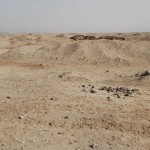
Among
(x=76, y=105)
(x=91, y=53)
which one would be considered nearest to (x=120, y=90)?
(x=76, y=105)

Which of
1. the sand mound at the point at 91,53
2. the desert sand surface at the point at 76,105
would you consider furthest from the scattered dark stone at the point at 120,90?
the sand mound at the point at 91,53

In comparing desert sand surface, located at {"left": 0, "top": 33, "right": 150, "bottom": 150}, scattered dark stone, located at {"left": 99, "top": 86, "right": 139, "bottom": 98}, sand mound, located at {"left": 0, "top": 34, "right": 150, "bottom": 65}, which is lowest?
desert sand surface, located at {"left": 0, "top": 33, "right": 150, "bottom": 150}

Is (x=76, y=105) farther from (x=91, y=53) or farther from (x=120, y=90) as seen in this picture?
(x=91, y=53)

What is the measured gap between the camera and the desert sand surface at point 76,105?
883 centimetres

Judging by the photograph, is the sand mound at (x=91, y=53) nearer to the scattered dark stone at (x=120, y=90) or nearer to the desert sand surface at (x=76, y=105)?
the desert sand surface at (x=76, y=105)

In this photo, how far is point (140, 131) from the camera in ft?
30.6

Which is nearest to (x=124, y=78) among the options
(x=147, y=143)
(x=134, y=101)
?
(x=134, y=101)

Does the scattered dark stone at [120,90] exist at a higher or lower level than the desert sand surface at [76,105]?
higher

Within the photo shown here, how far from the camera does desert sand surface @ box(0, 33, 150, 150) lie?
29.0 feet

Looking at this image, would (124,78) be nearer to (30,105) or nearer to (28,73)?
→ (28,73)

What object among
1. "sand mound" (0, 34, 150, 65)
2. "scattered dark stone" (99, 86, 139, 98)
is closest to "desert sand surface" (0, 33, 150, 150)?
"scattered dark stone" (99, 86, 139, 98)

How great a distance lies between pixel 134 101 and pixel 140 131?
125 inches

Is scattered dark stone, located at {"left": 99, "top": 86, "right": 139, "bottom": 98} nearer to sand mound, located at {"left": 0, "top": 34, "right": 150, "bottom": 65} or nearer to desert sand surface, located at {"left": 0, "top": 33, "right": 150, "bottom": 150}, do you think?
desert sand surface, located at {"left": 0, "top": 33, "right": 150, "bottom": 150}

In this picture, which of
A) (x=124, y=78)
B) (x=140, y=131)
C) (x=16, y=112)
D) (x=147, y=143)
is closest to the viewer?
(x=147, y=143)
